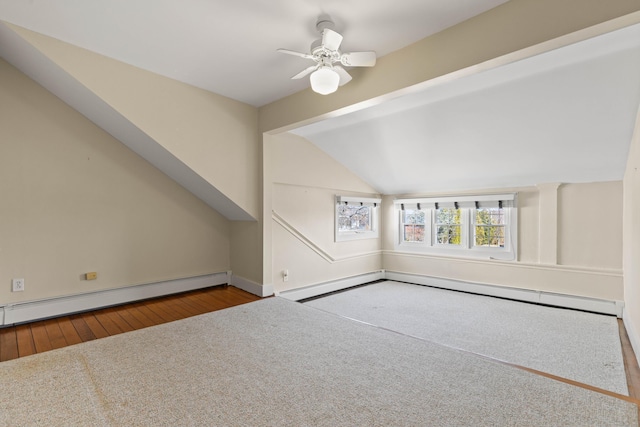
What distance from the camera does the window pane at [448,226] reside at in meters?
5.17

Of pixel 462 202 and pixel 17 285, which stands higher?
pixel 462 202

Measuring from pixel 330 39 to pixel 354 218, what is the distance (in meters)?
3.78

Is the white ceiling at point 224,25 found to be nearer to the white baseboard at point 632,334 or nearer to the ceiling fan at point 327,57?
the ceiling fan at point 327,57

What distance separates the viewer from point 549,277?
4.27m

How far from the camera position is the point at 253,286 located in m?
4.02

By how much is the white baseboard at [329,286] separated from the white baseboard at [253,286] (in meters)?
0.28

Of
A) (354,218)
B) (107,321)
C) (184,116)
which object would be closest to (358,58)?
(184,116)

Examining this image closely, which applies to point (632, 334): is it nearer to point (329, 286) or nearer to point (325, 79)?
point (329, 286)

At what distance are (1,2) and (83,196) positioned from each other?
1.82 metres

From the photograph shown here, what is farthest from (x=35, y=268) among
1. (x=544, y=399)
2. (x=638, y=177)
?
(x=638, y=177)

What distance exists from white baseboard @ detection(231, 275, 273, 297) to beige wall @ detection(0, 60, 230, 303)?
649 mm

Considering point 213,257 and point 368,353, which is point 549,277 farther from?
point 213,257

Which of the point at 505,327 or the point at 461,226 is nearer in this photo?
the point at 505,327

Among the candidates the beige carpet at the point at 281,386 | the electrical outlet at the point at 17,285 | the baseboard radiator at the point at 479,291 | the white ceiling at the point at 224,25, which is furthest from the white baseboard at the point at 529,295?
the electrical outlet at the point at 17,285
